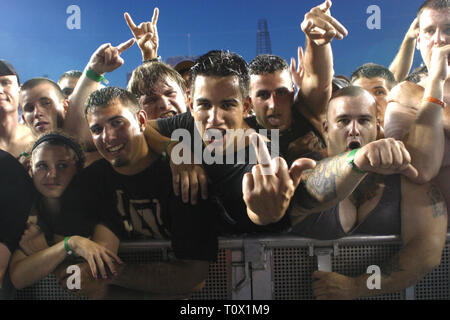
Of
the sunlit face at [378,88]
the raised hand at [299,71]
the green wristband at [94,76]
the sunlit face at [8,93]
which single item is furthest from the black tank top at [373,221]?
the sunlit face at [8,93]

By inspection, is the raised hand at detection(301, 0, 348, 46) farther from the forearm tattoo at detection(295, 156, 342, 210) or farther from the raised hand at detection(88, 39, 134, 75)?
the raised hand at detection(88, 39, 134, 75)

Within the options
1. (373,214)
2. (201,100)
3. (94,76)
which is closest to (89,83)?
(94,76)

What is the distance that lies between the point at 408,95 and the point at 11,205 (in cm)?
252

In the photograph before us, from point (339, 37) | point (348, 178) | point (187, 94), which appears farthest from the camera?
point (187, 94)

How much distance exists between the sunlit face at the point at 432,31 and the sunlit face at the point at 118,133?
5.63 ft

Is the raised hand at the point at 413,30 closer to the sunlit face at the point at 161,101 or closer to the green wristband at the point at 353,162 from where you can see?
the green wristband at the point at 353,162

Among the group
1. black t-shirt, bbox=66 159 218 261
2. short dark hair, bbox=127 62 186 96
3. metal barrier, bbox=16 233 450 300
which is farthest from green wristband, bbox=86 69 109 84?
metal barrier, bbox=16 233 450 300

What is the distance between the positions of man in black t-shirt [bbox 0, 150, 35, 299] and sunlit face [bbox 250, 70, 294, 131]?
1.51 meters

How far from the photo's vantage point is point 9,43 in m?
2.51

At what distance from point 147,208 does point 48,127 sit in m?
0.82

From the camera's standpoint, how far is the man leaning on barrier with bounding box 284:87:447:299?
2.21 m

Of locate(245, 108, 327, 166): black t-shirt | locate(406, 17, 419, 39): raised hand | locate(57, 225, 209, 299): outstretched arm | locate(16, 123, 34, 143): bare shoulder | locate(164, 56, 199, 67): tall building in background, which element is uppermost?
locate(406, 17, 419, 39): raised hand
